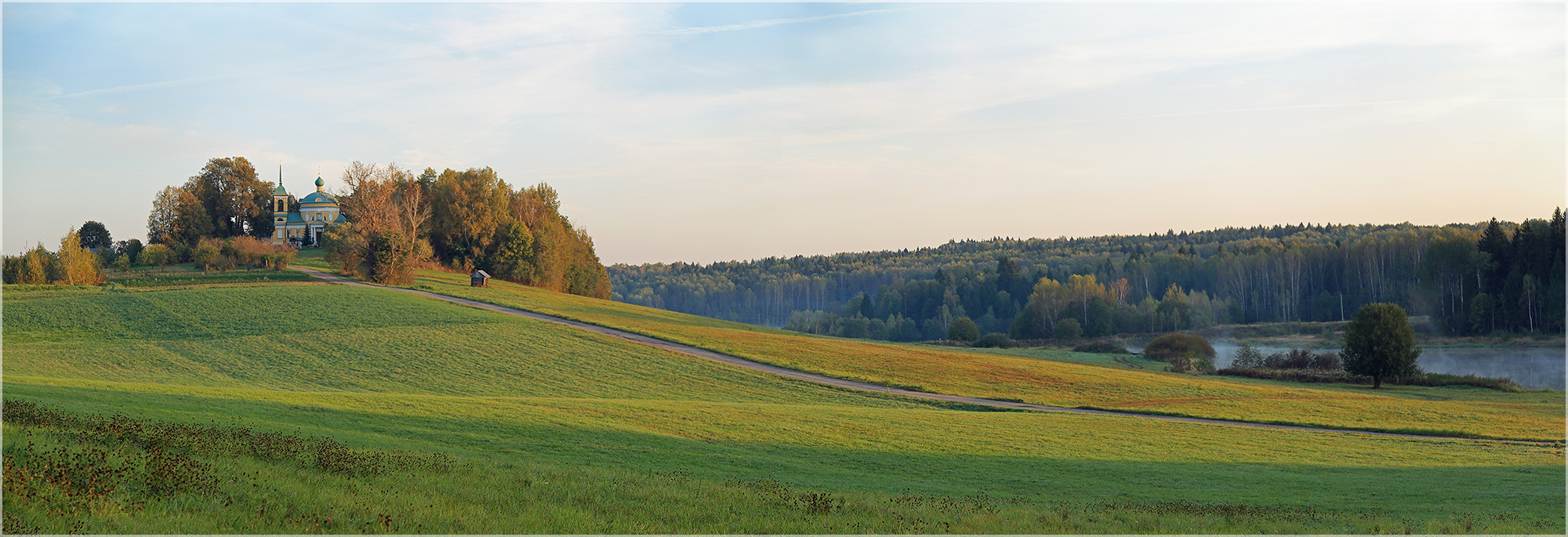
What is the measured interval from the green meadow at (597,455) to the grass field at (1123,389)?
4708mm

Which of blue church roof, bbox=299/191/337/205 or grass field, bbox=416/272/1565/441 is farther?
blue church roof, bbox=299/191/337/205

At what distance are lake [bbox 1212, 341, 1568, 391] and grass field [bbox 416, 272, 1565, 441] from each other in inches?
721

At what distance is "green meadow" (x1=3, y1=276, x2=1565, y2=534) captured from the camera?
396 inches

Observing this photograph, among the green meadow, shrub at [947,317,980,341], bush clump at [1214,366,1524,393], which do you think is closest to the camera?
the green meadow

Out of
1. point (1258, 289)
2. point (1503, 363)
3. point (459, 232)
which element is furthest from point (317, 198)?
point (1258, 289)

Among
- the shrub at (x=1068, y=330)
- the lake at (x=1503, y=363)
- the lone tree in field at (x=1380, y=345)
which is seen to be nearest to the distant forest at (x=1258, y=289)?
the shrub at (x=1068, y=330)

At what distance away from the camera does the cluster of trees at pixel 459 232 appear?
66.0 metres

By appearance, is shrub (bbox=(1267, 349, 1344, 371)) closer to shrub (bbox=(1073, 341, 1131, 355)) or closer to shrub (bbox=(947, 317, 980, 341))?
shrub (bbox=(1073, 341, 1131, 355))

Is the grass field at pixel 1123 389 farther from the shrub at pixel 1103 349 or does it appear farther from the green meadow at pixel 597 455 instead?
the shrub at pixel 1103 349

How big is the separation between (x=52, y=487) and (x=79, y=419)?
A: 559cm

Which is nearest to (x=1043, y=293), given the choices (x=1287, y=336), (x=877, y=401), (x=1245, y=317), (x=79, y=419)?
(x=1287, y=336)

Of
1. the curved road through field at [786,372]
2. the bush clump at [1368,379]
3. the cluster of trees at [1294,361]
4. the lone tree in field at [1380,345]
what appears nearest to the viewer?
the curved road through field at [786,372]

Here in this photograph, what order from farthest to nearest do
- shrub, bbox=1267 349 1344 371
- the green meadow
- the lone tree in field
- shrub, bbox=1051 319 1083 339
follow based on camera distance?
shrub, bbox=1051 319 1083 339
shrub, bbox=1267 349 1344 371
the lone tree in field
the green meadow

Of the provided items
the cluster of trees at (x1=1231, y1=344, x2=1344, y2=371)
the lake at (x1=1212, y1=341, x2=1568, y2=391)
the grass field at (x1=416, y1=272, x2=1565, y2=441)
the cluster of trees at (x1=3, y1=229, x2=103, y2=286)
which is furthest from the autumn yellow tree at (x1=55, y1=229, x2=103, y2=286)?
the lake at (x1=1212, y1=341, x2=1568, y2=391)
